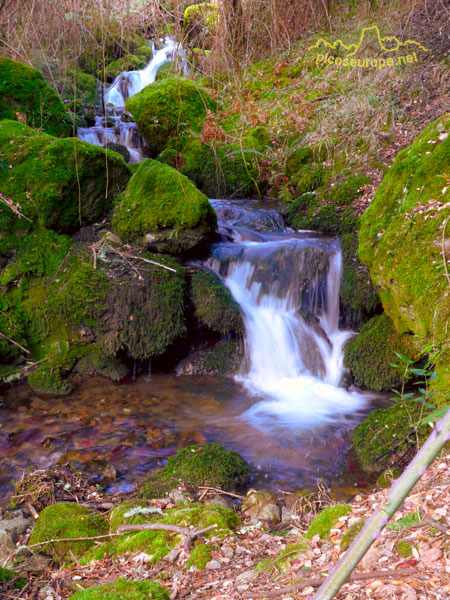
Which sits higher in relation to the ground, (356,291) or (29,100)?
(29,100)

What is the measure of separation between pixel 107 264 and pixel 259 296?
231 centimetres

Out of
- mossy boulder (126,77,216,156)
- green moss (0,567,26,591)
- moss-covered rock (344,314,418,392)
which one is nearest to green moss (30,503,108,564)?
green moss (0,567,26,591)

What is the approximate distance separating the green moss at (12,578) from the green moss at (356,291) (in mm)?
5135

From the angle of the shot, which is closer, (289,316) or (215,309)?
(215,309)

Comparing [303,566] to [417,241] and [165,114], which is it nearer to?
[417,241]

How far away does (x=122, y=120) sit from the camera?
12.7m

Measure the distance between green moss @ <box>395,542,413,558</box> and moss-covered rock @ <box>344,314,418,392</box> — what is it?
12.0 feet

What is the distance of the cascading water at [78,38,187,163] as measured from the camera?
11.5 metres

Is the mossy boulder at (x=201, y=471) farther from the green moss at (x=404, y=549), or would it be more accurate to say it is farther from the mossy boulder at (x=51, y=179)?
the mossy boulder at (x=51, y=179)

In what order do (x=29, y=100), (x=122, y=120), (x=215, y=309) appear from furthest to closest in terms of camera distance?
1. (x=122, y=120)
2. (x=29, y=100)
3. (x=215, y=309)

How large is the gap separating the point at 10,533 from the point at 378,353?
14.6 feet

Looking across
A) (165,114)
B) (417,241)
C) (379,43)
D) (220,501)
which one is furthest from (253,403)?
(379,43)

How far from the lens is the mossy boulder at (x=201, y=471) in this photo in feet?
13.2

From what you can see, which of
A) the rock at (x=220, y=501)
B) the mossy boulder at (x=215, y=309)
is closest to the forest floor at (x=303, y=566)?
the rock at (x=220, y=501)
